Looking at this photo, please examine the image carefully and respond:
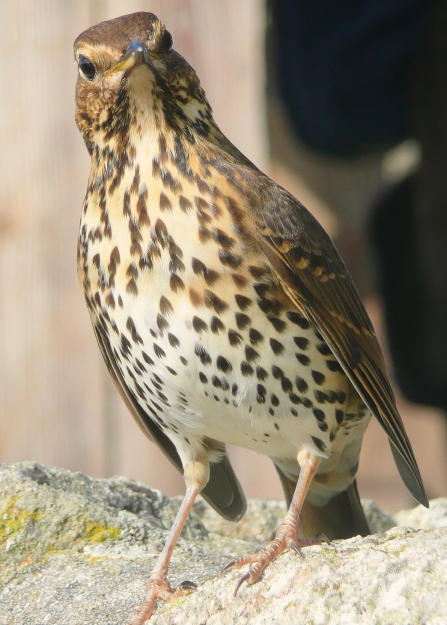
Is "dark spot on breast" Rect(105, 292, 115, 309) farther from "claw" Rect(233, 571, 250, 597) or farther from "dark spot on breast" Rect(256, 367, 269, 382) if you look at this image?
"claw" Rect(233, 571, 250, 597)

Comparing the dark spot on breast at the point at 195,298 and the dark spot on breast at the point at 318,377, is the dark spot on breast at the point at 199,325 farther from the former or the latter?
the dark spot on breast at the point at 318,377

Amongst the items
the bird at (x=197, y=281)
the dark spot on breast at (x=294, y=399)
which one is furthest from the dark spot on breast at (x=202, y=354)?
the dark spot on breast at (x=294, y=399)

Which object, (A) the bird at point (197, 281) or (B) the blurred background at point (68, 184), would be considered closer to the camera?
(A) the bird at point (197, 281)

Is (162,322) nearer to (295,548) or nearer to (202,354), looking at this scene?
(202,354)

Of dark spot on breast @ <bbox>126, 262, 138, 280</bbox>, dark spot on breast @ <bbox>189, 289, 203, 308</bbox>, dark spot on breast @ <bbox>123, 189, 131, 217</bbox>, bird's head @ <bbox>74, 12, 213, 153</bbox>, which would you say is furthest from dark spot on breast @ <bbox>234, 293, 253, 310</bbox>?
bird's head @ <bbox>74, 12, 213, 153</bbox>

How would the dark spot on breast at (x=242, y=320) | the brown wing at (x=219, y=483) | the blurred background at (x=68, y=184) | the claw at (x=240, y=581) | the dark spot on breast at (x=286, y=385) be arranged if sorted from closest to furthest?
the claw at (x=240, y=581) → the dark spot on breast at (x=242, y=320) → the dark spot on breast at (x=286, y=385) → the brown wing at (x=219, y=483) → the blurred background at (x=68, y=184)

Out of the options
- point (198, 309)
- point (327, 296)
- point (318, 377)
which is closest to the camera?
point (198, 309)

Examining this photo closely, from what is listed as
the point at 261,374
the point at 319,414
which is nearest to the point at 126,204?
the point at 261,374
